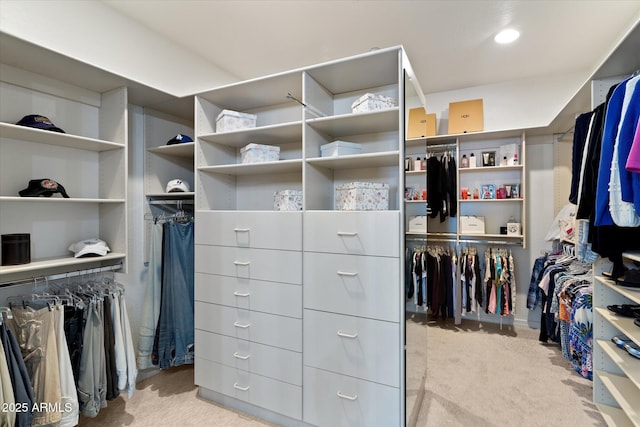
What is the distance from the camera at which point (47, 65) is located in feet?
6.08

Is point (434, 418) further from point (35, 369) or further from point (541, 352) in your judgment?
point (35, 369)

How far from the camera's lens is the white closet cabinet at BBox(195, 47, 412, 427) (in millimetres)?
1735

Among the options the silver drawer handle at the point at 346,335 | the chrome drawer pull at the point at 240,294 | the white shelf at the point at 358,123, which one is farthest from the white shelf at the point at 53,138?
the silver drawer handle at the point at 346,335

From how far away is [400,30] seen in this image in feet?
8.38

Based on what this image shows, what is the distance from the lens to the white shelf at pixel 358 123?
5.95 feet

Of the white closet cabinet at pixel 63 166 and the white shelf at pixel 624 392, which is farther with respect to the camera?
the white closet cabinet at pixel 63 166

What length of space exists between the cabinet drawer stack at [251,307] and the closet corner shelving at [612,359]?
1752mm

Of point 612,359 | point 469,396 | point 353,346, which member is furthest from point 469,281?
point 353,346

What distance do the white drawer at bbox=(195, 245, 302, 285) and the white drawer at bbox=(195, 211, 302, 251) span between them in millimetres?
42

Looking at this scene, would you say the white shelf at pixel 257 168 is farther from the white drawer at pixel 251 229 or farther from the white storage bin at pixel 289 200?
the white drawer at pixel 251 229

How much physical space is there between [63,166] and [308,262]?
68.9 inches

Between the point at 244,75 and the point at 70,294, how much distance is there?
257 cm

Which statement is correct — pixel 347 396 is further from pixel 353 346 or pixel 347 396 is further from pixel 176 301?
pixel 176 301

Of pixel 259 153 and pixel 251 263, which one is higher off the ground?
pixel 259 153
